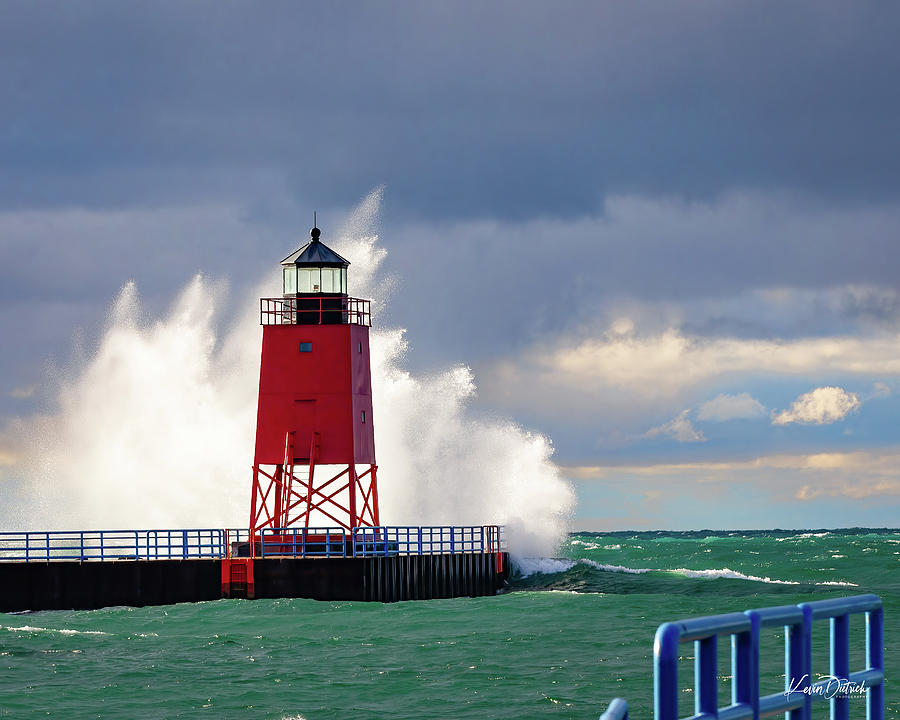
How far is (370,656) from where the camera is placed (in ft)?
88.1

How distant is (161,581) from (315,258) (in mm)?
9353

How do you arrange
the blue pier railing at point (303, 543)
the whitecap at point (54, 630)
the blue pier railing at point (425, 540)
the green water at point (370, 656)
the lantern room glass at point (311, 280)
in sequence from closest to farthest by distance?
1. the green water at point (370, 656)
2. the whitecap at point (54, 630)
3. the blue pier railing at point (303, 543)
4. the blue pier railing at point (425, 540)
5. the lantern room glass at point (311, 280)

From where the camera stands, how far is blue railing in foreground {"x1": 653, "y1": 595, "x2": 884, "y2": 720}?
6.51 meters

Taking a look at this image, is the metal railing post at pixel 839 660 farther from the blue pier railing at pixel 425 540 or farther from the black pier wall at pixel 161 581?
the blue pier railing at pixel 425 540

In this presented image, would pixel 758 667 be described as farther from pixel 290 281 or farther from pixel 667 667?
pixel 290 281

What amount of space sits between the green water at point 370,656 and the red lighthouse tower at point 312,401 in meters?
3.31

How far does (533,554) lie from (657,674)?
37.7m

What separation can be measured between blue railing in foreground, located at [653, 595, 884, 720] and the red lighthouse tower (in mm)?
27613

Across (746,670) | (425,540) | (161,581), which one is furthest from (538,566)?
(746,670)

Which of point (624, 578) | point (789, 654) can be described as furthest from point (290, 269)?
point (789, 654)

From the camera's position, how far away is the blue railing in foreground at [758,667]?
651 centimetres

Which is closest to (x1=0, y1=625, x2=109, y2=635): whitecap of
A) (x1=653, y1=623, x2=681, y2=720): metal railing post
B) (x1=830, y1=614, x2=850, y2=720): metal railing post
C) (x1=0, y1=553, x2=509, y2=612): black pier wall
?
A: (x1=0, y1=553, x2=509, y2=612): black pier wall

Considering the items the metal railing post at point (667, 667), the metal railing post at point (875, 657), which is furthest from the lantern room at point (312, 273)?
Answer: the metal railing post at point (667, 667)

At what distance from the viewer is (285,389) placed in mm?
36312
